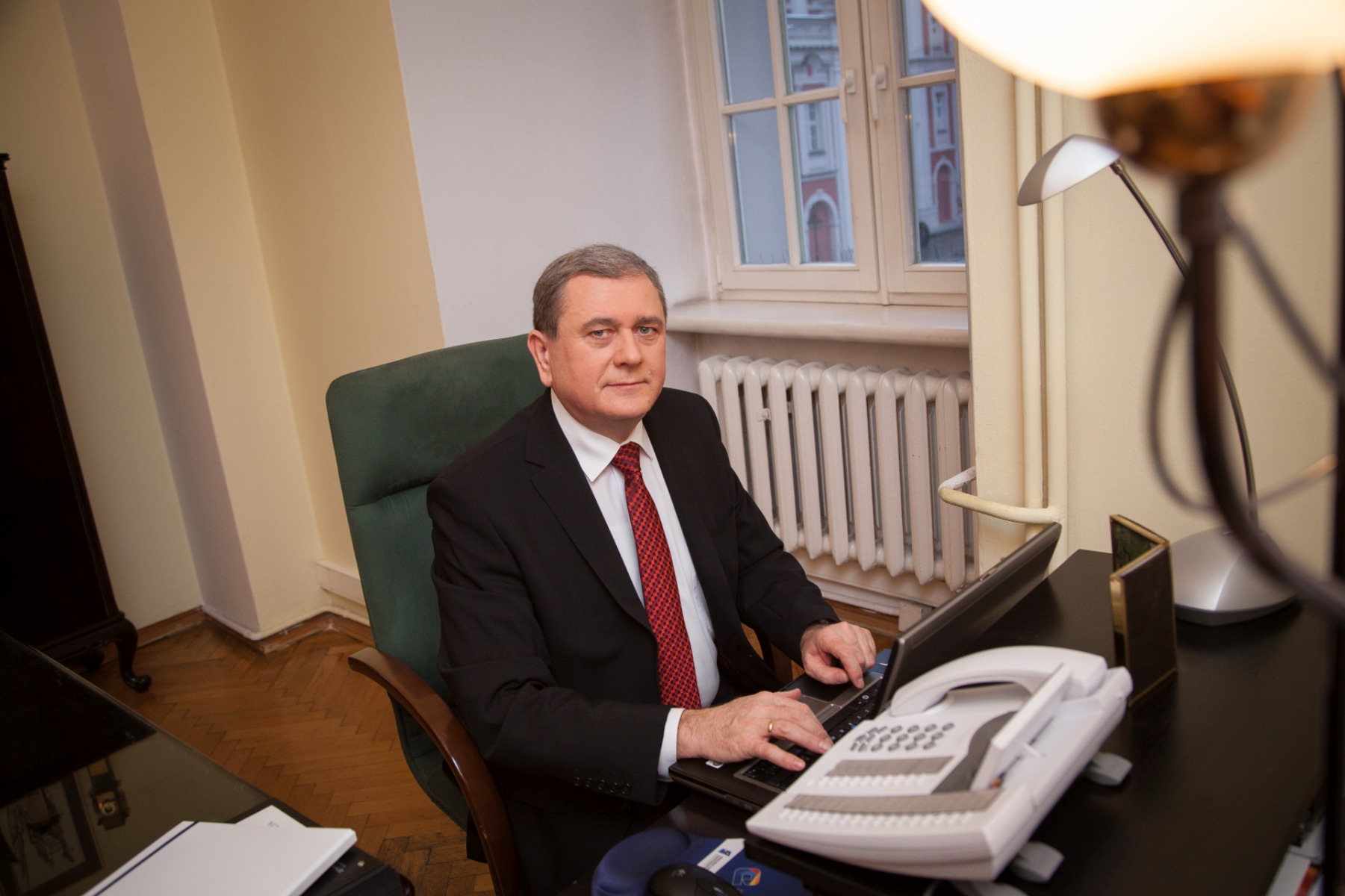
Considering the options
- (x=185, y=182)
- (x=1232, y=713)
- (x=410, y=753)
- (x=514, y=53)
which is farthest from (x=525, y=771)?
(x=185, y=182)

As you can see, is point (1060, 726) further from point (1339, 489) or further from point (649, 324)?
point (649, 324)

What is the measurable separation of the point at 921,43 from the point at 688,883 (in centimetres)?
260

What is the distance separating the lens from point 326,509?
12.1 feet

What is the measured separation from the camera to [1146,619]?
1117 millimetres

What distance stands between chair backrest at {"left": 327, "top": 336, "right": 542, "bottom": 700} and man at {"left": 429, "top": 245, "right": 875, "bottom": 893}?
16cm

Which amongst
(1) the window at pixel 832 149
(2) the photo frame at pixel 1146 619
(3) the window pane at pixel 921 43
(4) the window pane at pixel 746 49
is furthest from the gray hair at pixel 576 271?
(4) the window pane at pixel 746 49

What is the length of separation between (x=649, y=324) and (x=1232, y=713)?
0.99 meters

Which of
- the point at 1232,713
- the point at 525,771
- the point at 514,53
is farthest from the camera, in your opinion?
the point at 514,53

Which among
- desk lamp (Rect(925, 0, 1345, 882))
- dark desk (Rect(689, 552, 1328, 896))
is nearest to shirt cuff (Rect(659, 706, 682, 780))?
dark desk (Rect(689, 552, 1328, 896))

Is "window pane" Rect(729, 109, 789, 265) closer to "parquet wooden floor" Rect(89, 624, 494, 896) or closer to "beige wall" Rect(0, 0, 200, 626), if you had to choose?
"parquet wooden floor" Rect(89, 624, 494, 896)

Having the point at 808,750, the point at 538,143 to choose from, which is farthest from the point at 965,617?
the point at 538,143

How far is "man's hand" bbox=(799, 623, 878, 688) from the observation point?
1.38m

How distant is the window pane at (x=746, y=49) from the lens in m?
3.23

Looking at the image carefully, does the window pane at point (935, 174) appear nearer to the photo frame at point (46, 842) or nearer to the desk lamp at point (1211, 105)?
the photo frame at point (46, 842)
